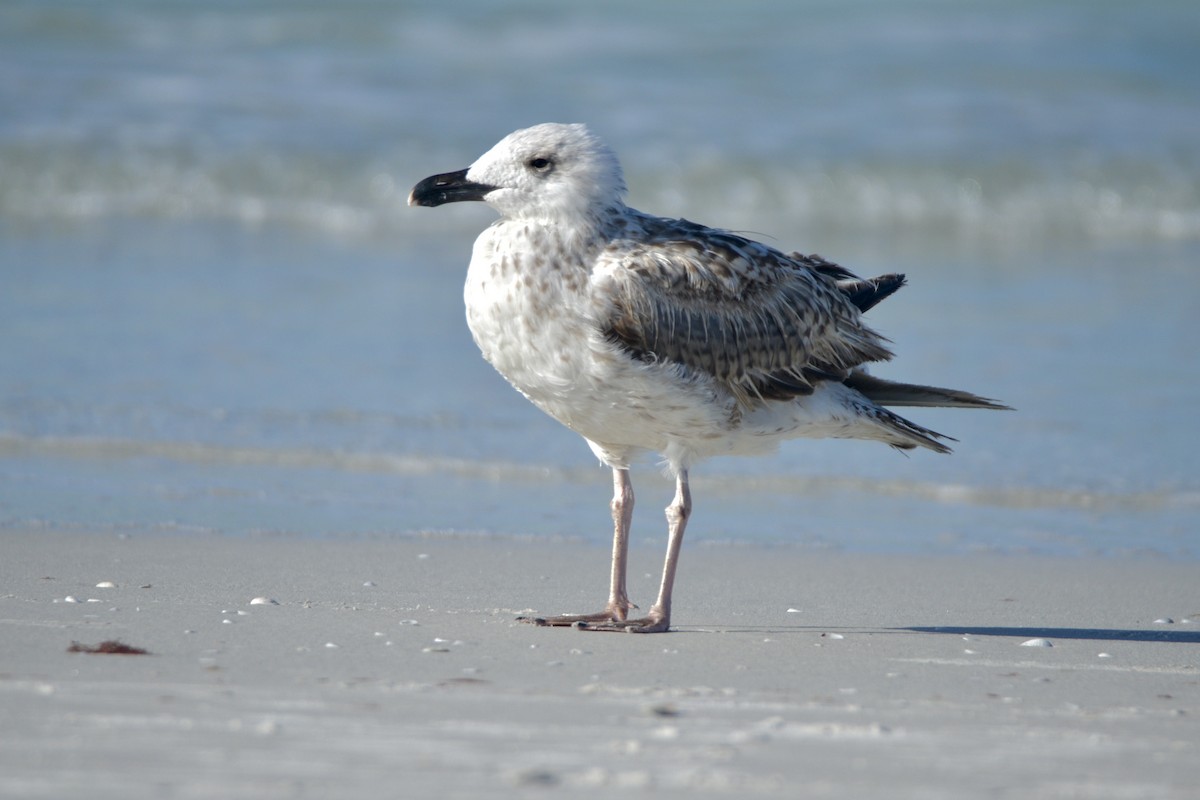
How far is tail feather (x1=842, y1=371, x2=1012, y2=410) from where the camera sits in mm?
6152

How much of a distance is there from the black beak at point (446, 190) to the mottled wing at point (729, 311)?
1.72 ft

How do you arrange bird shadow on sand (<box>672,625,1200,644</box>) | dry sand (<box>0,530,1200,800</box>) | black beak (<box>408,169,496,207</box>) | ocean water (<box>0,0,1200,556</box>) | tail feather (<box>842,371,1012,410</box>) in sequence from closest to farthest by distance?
dry sand (<box>0,530,1200,800</box>), bird shadow on sand (<box>672,625,1200,644</box>), black beak (<box>408,169,496,207</box>), tail feather (<box>842,371,1012,410</box>), ocean water (<box>0,0,1200,556</box>)

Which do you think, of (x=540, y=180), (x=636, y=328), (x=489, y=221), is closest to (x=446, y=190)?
(x=540, y=180)

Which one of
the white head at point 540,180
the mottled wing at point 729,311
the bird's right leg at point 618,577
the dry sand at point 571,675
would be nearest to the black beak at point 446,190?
the white head at point 540,180

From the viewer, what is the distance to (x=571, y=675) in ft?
15.0

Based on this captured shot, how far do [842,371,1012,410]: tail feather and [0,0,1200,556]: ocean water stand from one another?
994 millimetres

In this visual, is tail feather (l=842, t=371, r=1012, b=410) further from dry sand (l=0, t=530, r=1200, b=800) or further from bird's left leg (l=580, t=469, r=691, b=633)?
bird's left leg (l=580, t=469, r=691, b=633)

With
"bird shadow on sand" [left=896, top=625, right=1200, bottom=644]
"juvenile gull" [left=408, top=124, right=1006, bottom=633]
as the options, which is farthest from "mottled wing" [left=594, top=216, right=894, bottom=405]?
"bird shadow on sand" [left=896, top=625, right=1200, bottom=644]

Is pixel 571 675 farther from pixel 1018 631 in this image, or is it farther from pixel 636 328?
pixel 1018 631

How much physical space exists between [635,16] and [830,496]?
20334 mm

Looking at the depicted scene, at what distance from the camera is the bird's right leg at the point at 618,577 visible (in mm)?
5438

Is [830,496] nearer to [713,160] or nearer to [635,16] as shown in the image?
[713,160]

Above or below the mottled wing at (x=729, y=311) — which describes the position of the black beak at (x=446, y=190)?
above

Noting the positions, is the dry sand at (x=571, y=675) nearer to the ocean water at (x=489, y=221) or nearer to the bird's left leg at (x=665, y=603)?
the bird's left leg at (x=665, y=603)
